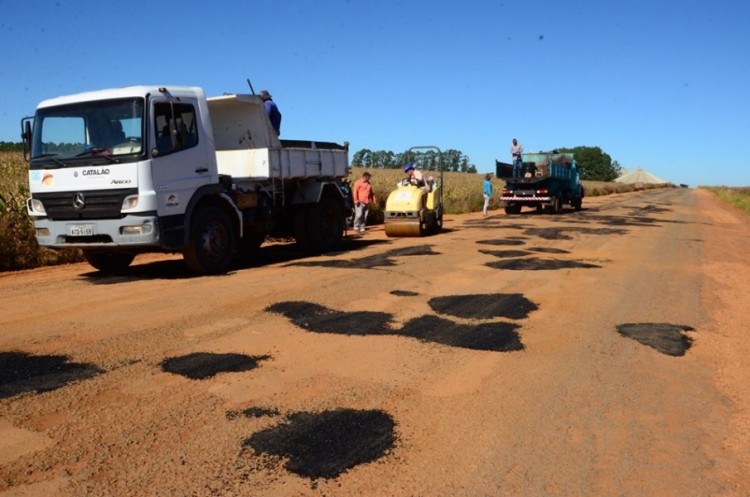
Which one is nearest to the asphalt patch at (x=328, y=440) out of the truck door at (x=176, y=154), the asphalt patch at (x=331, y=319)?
the asphalt patch at (x=331, y=319)

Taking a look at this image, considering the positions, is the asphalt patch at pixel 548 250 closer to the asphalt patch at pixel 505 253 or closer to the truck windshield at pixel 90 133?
the asphalt patch at pixel 505 253

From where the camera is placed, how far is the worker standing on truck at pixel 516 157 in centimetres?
2441

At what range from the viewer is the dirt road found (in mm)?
3139

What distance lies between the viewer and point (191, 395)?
162 inches

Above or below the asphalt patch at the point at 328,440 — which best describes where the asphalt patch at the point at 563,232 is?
above

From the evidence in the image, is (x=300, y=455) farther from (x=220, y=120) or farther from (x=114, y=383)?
(x=220, y=120)

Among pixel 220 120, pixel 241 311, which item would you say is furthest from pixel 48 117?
pixel 241 311

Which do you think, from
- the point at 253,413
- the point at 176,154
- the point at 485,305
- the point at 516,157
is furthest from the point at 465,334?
the point at 516,157

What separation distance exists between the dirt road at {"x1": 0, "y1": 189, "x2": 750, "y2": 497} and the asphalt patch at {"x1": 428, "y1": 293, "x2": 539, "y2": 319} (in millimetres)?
45

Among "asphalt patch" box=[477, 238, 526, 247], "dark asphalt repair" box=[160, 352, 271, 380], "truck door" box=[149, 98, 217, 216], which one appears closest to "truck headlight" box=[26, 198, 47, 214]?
"truck door" box=[149, 98, 217, 216]

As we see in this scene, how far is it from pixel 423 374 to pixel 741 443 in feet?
6.79

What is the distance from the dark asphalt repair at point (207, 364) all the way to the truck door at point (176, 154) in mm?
3822

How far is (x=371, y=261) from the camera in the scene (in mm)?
10273

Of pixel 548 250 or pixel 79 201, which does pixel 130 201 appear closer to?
pixel 79 201
